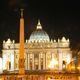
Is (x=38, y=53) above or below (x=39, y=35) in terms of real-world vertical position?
below

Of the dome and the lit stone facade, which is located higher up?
the dome

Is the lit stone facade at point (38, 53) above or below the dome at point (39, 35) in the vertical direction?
below

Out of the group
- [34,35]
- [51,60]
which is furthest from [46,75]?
[34,35]

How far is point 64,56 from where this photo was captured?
11306 centimetres

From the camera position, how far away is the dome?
11858 cm

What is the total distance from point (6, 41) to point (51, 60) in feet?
33.2

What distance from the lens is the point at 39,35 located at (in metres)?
A: 120

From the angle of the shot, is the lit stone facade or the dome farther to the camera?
the dome

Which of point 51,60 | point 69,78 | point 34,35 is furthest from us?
point 34,35

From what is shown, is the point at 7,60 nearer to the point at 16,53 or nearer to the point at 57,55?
the point at 16,53

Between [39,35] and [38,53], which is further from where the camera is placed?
[39,35]

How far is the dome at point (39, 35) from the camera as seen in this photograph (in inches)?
4669

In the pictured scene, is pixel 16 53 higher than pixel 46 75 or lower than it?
higher

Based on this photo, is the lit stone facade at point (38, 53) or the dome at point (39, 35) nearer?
the lit stone facade at point (38, 53)
